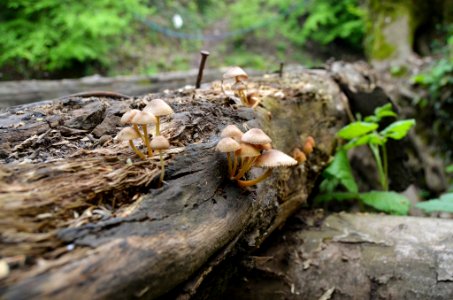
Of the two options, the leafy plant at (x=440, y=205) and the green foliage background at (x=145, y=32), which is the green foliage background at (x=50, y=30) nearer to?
the green foliage background at (x=145, y=32)

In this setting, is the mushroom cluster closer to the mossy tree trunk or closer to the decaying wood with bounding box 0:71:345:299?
the decaying wood with bounding box 0:71:345:299

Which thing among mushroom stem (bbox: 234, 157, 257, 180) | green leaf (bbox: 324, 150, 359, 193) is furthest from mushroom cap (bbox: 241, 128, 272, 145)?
green leaf (bbox: 324, 150, 359, 193)

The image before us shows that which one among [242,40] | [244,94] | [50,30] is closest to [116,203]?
[244,94]

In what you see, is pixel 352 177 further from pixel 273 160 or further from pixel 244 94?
pixel 273 160

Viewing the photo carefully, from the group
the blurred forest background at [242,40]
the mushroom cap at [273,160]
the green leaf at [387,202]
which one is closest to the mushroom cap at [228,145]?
the mushroom cap at [273,160]

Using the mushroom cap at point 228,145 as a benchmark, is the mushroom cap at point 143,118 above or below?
above

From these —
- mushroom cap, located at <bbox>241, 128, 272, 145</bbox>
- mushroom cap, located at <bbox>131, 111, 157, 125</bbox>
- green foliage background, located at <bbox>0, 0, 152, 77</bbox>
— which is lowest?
mushroom cap, located at <bbox>241, 128, 272, 145</bbox>
